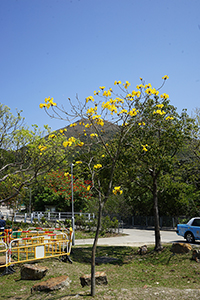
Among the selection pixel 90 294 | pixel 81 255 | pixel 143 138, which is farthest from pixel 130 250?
pixel 90 294

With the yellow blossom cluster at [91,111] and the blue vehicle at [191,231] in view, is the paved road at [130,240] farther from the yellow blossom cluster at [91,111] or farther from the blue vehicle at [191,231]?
the yellow blossom cluster at [91,111]

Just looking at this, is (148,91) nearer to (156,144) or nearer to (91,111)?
(91,111)

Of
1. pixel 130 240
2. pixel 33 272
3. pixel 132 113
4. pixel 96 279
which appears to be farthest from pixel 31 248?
pixel 130 240

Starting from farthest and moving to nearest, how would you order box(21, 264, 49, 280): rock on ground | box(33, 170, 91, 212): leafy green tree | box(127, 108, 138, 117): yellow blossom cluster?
box(33, 170, 91, 212): leafy green tree, box(21, 264, 49, 280): rock on ground, box(127, 108, 138, 117): yellow blossom cluster

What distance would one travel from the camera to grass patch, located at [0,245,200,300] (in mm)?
7164

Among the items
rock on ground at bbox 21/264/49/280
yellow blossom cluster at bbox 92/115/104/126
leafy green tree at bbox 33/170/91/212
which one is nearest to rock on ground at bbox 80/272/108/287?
rock on ground at bbox 21/264/49/280

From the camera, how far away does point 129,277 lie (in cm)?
984

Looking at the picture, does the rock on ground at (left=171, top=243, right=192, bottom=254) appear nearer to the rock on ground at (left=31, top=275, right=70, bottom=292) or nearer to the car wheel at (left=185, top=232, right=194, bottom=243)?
the car wheel at (left=185, top=232, right=194, bottom=243)

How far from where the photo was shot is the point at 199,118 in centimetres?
2198

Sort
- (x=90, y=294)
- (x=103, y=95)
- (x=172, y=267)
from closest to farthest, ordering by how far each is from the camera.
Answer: (x=90, y=294) → (x=103, y=95) → (x=172, y=267)

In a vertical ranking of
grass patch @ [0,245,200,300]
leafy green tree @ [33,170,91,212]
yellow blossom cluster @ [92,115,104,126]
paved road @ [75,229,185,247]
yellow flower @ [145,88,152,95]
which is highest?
yellow flower @ [145,88,152,95]

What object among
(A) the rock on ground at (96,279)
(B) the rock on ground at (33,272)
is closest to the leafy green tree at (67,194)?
(B) the rock on ground at (33,272)

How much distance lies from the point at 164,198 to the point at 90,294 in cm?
2658

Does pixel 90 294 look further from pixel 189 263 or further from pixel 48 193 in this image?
pixel 48 193
